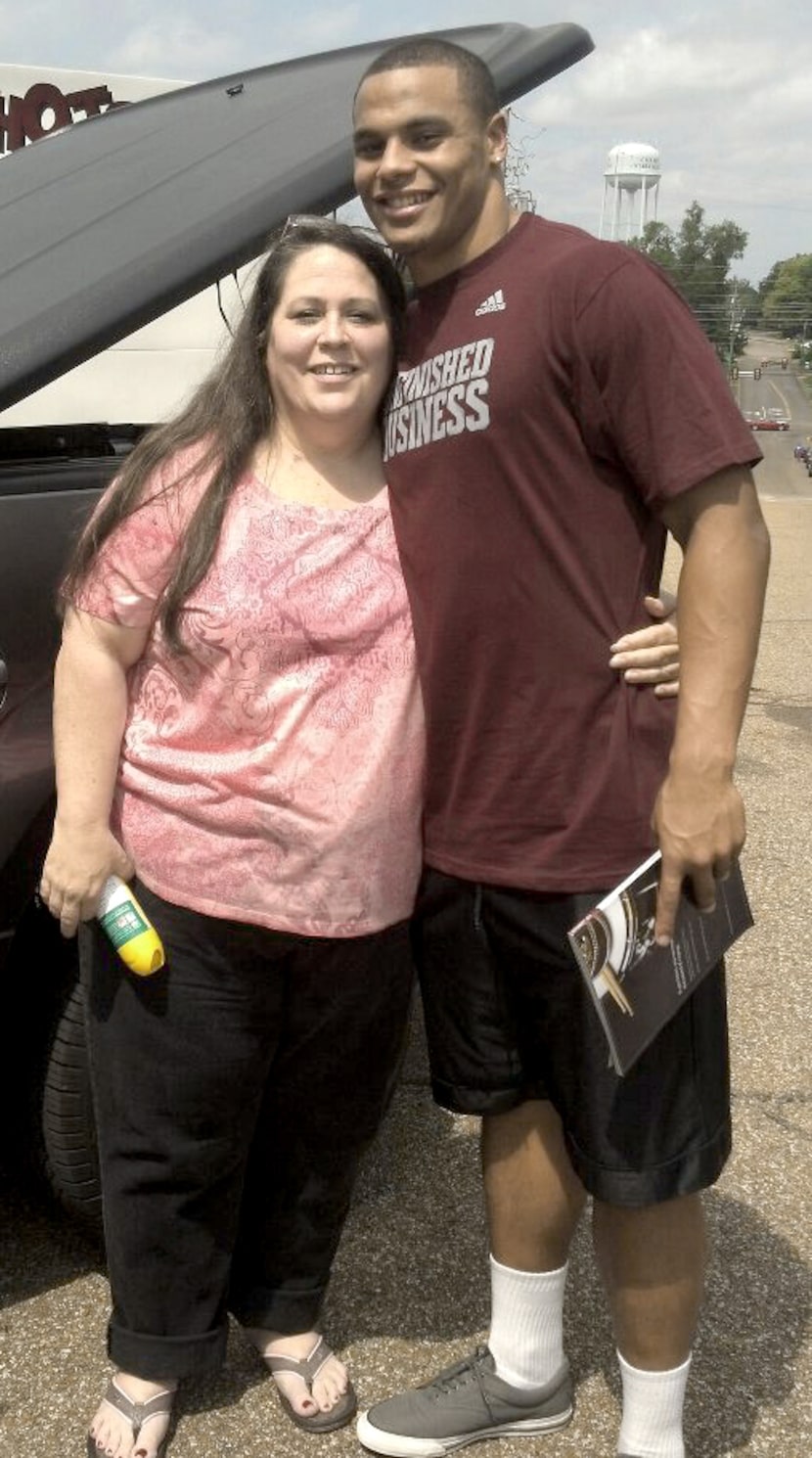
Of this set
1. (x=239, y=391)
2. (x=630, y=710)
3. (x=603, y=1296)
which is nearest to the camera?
(x=630, y=710)

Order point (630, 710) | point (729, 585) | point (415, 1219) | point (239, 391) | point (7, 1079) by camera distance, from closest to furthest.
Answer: point (729, 585) < point (630, 710) < point (239, 391) < point (7, 1079) < point (415, 1219)

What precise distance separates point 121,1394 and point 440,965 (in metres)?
0.77

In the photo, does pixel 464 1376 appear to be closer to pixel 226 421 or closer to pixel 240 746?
pixel 240 746

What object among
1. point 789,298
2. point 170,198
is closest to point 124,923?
point 170,198

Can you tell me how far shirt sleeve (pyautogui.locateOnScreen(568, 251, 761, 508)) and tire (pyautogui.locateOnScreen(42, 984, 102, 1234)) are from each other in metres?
1.16

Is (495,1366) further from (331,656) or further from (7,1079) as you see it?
(331,656)

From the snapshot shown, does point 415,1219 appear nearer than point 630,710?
No

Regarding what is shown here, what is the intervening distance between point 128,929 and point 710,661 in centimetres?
80

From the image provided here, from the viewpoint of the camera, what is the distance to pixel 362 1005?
6.30ft

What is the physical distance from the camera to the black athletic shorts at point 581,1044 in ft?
5.61

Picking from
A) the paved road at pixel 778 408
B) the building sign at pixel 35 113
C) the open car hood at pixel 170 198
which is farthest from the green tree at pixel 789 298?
the open car hood at pixel 170 198

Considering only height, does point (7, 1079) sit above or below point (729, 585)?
below

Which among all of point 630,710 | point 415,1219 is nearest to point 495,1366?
point 415,1219

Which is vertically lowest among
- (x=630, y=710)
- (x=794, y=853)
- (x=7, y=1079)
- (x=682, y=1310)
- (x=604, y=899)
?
(x=794, y=853)
